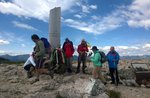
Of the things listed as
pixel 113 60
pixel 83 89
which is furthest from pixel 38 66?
pixel 113 60

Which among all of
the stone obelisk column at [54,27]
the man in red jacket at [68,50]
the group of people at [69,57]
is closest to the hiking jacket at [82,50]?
the group of people at [69,57]

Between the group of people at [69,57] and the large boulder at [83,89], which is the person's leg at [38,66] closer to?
the group of people at [69,57]

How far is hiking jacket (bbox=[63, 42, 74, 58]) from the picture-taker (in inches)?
659

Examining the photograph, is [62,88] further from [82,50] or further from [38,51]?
[82,50]

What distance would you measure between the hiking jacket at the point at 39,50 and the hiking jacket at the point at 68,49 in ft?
6.46

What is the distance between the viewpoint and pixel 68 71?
1702 centimetres

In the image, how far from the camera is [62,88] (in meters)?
14.4

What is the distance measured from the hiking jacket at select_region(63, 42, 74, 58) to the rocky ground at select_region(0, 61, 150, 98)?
116cm

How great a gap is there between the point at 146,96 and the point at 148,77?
9.99 feet

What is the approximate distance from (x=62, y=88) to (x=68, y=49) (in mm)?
3069

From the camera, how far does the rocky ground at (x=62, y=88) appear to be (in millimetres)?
13680

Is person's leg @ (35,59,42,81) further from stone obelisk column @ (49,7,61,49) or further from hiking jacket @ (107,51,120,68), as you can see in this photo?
hiking jacket @ (107,51,120,68)

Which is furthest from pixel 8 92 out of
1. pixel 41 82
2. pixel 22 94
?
pixel 41 82

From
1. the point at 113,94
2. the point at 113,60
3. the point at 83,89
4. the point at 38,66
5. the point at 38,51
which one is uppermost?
Answer: the point at 38,51
